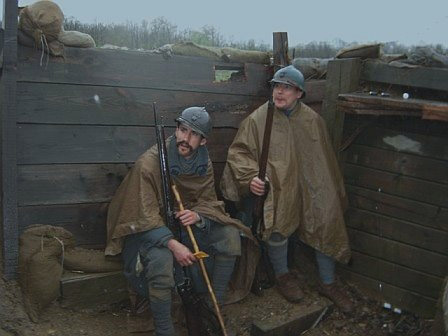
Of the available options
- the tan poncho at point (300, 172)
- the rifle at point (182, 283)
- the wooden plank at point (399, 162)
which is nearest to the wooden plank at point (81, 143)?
the rifle at point (182, 283)

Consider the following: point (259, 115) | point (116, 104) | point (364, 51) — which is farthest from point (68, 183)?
point (364, 51)

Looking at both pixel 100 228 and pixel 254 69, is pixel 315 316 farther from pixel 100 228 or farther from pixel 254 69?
pixel 254 69

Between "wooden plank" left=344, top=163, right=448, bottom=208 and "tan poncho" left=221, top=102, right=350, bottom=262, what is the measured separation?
10.4 inches

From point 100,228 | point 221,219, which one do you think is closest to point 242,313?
point 221,219

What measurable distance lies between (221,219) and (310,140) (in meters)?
1.17

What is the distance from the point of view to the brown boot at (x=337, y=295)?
16.4ft

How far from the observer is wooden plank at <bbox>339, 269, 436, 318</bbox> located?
481 cm

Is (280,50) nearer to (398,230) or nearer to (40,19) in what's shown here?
(398,230)

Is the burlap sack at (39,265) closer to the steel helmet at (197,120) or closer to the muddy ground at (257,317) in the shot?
the muddy ground at (257,317)

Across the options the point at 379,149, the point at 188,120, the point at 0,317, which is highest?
the point at 188,120

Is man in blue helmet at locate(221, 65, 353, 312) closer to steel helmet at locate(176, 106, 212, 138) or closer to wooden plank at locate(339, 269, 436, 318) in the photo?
wooden plank at locate(339, 269, 436, 318)

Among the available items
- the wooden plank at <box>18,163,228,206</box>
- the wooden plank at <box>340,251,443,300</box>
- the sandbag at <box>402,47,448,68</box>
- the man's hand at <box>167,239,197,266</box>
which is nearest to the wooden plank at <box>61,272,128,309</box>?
the wooden plank at <box>18,163,228,206</box>

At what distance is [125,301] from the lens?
4.90 meters

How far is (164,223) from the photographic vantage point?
4340mm
